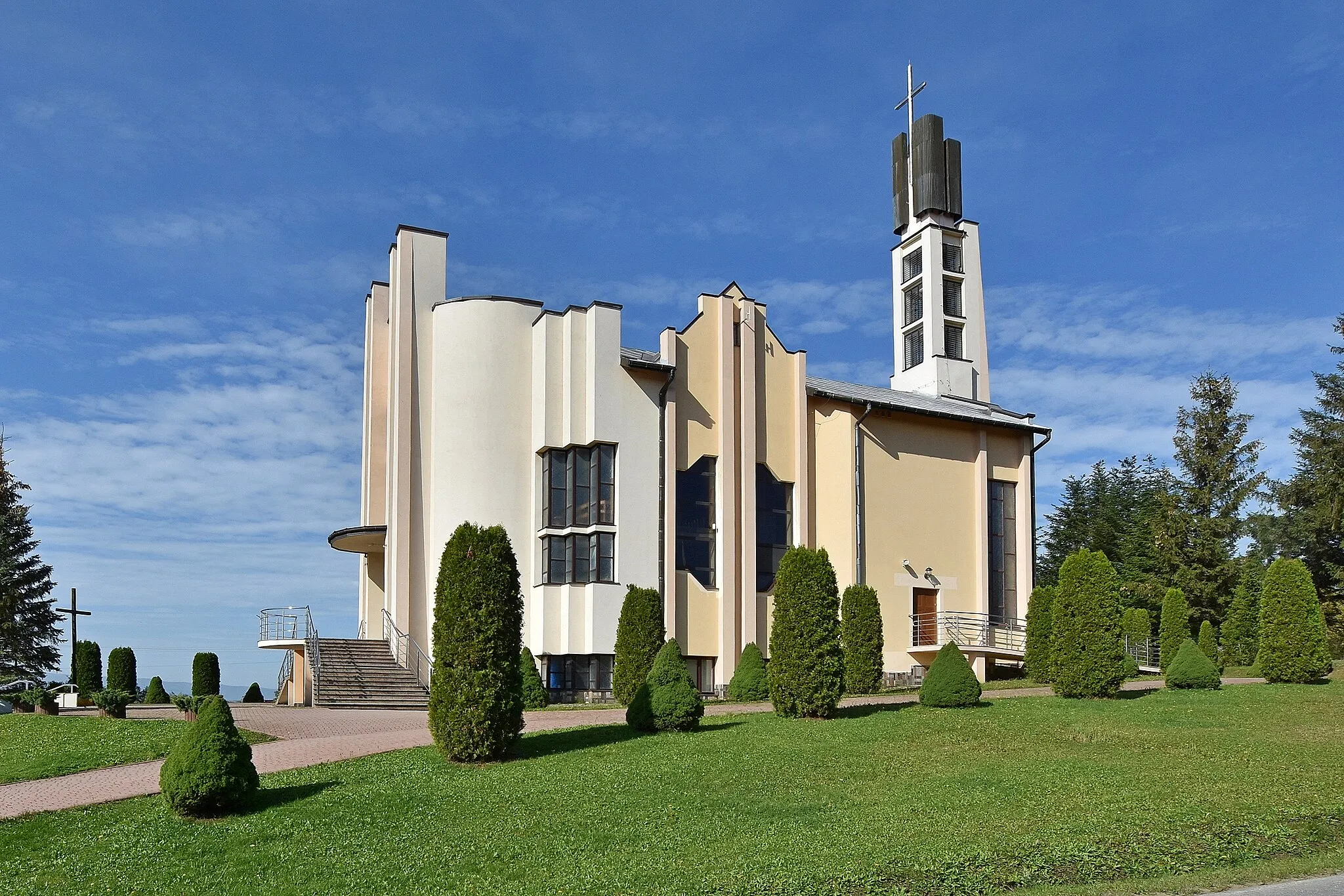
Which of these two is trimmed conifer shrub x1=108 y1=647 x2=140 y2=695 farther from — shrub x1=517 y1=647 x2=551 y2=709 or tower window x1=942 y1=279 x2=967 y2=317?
tower window x1=942 y1=279 x2=967 y2=317

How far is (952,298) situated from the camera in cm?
4031

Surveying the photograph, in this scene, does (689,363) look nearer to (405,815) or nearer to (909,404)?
(909,404)

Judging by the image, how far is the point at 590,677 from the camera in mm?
27859

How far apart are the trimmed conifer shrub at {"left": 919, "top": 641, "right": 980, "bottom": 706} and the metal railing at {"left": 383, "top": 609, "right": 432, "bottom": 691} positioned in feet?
45.4

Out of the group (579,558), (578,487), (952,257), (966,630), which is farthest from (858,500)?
(952,257)

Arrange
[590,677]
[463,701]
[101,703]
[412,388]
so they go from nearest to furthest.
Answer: [463,701], [101,703], [590,677], [412,388]

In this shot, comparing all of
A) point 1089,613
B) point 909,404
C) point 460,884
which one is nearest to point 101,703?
point 460,884

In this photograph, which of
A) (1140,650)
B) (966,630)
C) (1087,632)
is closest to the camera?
(1087,632)

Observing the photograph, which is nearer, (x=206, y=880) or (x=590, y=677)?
(x=206, y=880)

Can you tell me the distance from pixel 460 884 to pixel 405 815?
262 cm

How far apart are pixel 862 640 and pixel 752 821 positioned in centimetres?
1542

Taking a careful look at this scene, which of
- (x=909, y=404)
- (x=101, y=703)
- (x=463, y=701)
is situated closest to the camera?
(x=463, y=701)

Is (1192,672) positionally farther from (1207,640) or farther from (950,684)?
(1207,640)

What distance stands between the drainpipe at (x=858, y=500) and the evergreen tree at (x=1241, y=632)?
1179cm
